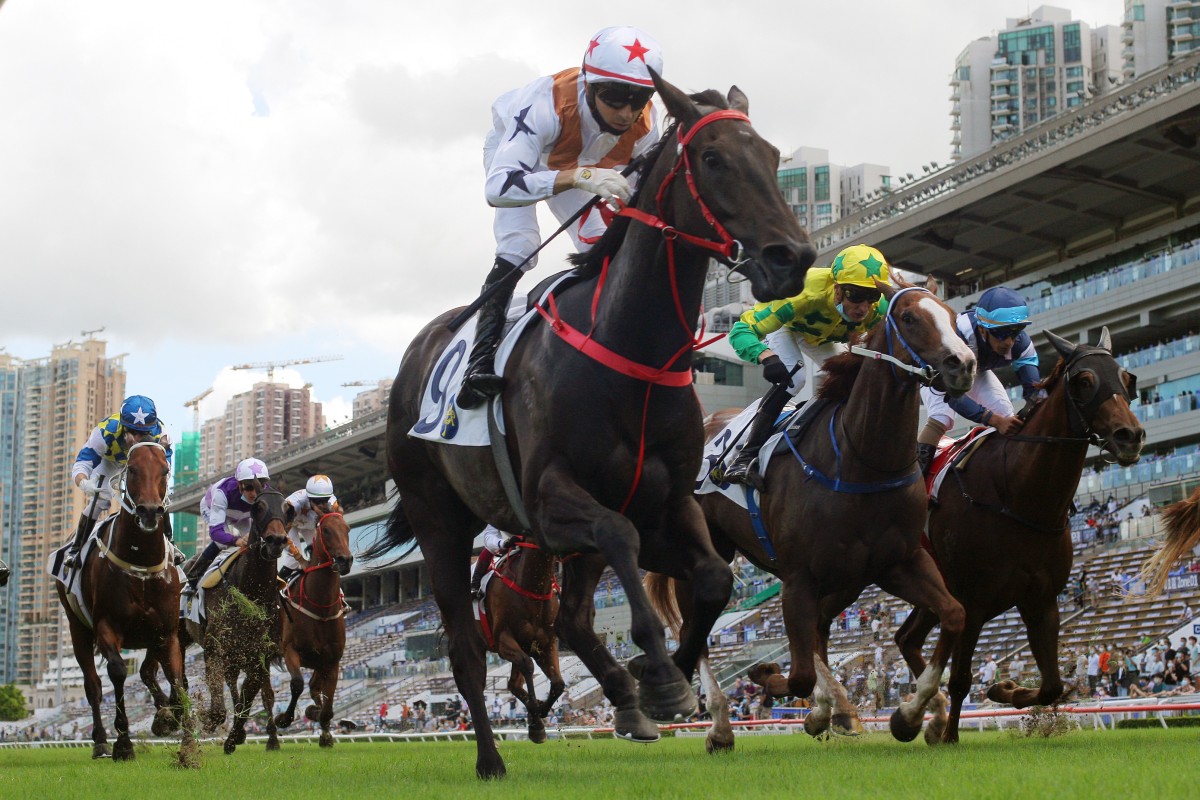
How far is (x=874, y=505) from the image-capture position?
7.51 m

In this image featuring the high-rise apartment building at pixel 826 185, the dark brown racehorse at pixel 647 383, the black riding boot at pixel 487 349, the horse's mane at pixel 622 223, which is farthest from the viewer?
the high-rise apartment building at pixel 826 185

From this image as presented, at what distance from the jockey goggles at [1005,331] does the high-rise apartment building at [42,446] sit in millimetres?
116595

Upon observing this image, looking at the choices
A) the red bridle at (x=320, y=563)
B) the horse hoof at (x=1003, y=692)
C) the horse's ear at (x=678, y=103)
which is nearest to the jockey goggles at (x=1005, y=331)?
the horse hoof at (x=1003, y=692)

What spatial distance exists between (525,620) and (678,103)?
9252 millimetres

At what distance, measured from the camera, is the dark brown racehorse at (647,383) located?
5285 mm

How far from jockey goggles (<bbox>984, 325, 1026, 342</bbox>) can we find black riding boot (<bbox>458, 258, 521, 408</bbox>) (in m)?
3.47

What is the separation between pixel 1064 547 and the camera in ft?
26.8

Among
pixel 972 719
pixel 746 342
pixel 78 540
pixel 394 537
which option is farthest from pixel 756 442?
pixel 972 719

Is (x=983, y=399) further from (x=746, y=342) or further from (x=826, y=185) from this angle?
(x=826, y=185)

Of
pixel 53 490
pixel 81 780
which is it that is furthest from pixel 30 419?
pixel 81 780

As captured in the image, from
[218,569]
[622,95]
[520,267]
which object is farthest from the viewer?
[218,569]

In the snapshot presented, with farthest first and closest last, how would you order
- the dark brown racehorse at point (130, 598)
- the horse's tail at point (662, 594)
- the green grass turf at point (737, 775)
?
the horse's tail at point (662, 594) < the dark brown racehorse at point (130, 598) < the green grass turf at point (737, 775)

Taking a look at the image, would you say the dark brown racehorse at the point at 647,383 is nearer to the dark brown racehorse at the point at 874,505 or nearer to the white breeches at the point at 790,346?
the dark brown racehorse at the point at 874,505

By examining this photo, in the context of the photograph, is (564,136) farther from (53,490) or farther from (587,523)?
(53,490)
